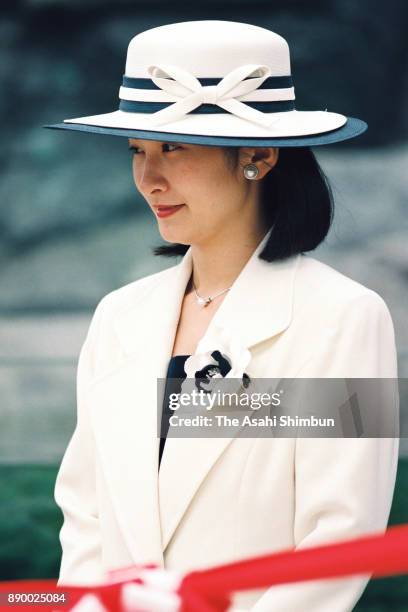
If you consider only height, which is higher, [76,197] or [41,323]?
[76,197]

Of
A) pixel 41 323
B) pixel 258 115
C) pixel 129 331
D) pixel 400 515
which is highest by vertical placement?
pixel 258 115

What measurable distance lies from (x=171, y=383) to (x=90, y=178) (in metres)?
2.66

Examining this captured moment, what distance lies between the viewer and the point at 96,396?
1645 millimetres

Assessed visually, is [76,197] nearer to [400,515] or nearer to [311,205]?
[400,515]

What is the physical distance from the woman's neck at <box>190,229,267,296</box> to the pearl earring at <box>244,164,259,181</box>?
0.29 ft

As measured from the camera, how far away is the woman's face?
1.52 meters

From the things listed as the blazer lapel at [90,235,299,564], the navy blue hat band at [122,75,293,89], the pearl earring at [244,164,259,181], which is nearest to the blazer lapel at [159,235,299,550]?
the blazer lapel at [90,235,299,564]

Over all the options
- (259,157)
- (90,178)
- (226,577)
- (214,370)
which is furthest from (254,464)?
(90,178)

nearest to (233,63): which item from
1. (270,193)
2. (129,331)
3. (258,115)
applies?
(258,115)

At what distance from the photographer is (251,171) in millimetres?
1558

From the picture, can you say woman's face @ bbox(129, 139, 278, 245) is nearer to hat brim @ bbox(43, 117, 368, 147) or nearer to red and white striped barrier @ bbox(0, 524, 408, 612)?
hat brim @ bbox(43, 117, 368, 147)

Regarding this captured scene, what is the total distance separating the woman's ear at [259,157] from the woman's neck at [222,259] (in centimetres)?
10

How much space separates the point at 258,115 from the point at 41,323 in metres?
2.67

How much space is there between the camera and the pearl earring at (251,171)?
5.10 ft
